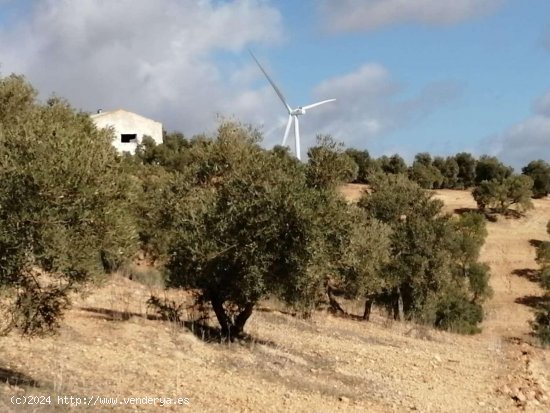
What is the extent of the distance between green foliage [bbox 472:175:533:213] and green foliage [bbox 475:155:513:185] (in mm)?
16413

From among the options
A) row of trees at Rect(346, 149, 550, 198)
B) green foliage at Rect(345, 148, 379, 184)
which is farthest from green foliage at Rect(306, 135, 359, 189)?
green foliage at Rect(345, 148, 379, 184)

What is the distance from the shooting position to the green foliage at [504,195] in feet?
238

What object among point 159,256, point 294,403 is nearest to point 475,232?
point 159,256

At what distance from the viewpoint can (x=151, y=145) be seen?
267ft

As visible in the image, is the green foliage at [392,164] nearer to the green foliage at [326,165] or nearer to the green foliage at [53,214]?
the green foliage at [326,165]

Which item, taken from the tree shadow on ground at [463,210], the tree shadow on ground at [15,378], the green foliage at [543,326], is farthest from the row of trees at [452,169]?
the tree shadow on ground at [15,378]

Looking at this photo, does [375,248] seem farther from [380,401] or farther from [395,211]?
[380,401]

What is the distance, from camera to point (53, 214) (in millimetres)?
10406

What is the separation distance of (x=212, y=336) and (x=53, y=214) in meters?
10.9

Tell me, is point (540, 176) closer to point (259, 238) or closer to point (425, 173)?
point (425, 173)

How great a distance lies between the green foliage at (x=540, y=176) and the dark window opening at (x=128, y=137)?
176 ft

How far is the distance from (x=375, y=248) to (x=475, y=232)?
27412mm

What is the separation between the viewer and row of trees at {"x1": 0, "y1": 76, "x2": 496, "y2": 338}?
10547 millimetres

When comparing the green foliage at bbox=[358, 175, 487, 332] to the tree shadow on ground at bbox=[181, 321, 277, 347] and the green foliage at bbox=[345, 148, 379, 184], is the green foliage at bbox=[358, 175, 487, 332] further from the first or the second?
the green foliage at bbox=[345, 148, 379, 184]
